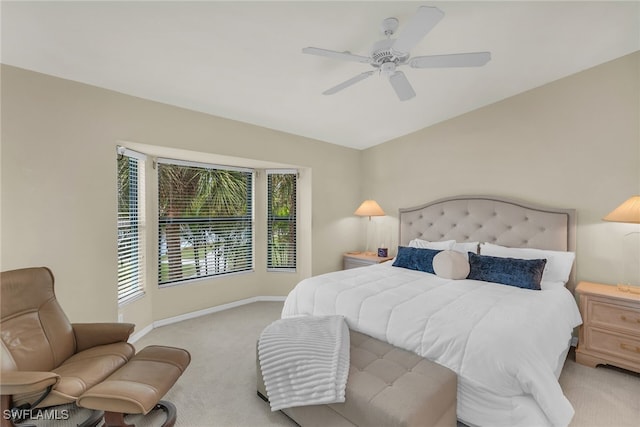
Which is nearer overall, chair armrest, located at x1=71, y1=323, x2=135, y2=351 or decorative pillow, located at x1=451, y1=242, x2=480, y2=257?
chair armrest, located at x1=71, y1=323, x2=135, y2=351

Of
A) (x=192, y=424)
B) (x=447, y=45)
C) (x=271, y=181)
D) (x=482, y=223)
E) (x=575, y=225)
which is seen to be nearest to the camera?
(x=192, y=424)

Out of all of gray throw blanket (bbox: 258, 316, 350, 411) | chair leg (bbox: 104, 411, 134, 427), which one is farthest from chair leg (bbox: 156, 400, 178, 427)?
gray throw blanket (bbox: 258, 316, 350, 411)

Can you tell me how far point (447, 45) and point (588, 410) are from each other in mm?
2996

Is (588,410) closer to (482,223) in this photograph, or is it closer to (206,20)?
(482,223)

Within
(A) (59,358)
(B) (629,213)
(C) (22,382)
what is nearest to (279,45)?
(C) (22,382)

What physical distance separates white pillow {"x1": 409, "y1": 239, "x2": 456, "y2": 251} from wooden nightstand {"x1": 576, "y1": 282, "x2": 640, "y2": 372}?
49.8 inches

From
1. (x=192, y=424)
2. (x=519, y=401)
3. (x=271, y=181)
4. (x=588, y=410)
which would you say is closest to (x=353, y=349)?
(x=519, y=401)

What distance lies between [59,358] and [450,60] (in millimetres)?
3319

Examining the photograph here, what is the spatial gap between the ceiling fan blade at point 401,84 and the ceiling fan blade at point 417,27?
0.24 meters

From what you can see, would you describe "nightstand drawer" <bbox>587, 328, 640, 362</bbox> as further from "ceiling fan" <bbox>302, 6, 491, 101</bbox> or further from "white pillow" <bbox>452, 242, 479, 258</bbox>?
"ceiling fan" <bbox>302, 6, 491, 101</bbox>

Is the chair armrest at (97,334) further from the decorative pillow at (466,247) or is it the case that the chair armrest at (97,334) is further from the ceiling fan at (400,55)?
the decorative pillow at (466,247)

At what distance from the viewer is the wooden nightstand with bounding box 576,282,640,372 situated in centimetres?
242

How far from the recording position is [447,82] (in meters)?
3.06

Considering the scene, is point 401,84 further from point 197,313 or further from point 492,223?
point 197,313
